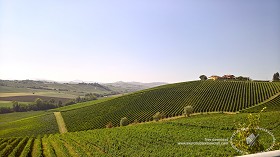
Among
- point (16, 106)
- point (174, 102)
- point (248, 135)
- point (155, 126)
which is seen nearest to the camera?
point (248, 135)

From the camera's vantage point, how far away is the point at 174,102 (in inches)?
2694

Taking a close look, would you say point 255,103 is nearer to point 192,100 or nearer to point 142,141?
point 192,100

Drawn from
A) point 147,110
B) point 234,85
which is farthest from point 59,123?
point 234,85

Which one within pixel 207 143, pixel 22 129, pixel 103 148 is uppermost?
pixel 207 143

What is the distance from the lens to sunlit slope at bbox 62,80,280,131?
59688 millimetres

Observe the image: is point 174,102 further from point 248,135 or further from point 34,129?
point 248,135

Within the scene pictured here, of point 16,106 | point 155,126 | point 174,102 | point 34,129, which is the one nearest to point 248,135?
point 155,126

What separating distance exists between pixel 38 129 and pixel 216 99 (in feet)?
160

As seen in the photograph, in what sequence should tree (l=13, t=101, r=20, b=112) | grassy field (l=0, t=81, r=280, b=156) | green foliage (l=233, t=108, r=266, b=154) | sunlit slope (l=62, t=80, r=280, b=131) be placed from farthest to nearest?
tree (l=13, t=101, r=20, b=112), sunlit slope (l=62, t=80, r=280, b=131), grassy field (l=0, t=81, r=280, b=156), green foliage (l=233, t=108, r=266, b=154)

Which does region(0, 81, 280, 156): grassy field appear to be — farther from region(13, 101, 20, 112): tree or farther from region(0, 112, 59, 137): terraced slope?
region(13, 101, 20, 112): tree

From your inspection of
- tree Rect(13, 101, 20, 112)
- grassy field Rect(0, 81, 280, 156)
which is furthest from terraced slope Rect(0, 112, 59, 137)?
tree Rect(13, 101, 20, 112)

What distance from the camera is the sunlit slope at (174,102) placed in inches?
2350

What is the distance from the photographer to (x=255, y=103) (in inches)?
2271

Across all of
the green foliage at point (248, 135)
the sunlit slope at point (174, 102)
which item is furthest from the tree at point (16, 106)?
the green foliage at point (248, 135)
